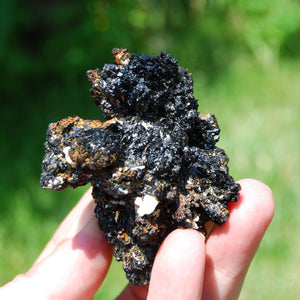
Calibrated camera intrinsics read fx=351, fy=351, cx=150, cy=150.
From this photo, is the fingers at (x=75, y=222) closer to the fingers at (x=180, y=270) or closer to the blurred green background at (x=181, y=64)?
the fingers at (x=180, y=270)

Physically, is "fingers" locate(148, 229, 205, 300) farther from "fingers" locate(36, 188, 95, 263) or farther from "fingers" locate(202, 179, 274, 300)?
"fingers" locate(36, 188, 95, 263)

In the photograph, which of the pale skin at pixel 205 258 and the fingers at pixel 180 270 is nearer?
the fingers at pixel 180 270

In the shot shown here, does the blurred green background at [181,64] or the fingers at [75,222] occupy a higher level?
the blurred green background at [181,64]

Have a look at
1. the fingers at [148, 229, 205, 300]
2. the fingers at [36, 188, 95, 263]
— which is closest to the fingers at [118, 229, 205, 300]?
the fingers at [148, 229, 205, 300]

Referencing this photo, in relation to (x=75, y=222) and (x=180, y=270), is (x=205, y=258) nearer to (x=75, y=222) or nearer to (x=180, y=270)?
(x=180, y=270)

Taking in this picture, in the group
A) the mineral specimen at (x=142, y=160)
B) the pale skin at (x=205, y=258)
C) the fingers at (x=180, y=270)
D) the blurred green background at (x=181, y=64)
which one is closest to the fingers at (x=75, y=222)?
the pale skin at (x=205, y=258)

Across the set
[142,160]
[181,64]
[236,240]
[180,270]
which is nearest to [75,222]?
[142,160]
